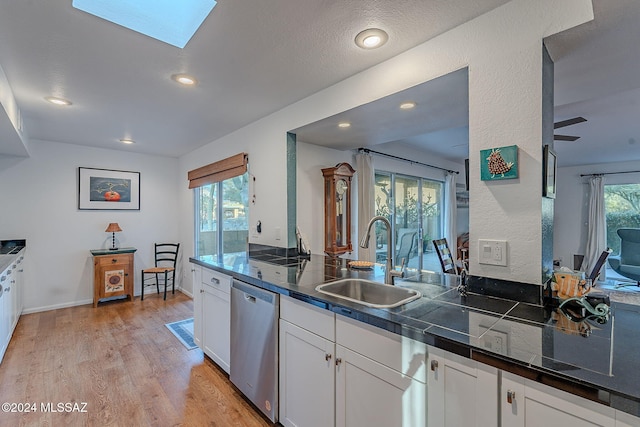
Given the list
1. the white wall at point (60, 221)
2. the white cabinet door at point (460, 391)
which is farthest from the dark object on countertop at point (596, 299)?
the white wall at point (60, 221)

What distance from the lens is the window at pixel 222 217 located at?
398 centimetres

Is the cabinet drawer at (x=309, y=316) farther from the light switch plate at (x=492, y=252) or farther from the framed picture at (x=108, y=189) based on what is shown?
the framed picture at (x=108, y=189)

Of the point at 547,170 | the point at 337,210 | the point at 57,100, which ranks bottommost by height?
the point at 337,210

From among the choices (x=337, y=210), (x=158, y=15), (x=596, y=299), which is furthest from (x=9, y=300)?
(x=596, y=299)

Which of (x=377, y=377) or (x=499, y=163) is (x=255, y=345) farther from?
(x=499, y=163)

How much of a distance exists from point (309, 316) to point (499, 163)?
47.8 inches

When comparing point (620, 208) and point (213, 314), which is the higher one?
point (620, 208)

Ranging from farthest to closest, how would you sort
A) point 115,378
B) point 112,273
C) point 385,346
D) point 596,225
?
point 596,225 → point 112,273 → point 115,378 → point 385,346

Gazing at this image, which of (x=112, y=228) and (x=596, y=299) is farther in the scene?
(x=112, y=228)

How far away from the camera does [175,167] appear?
5.18m

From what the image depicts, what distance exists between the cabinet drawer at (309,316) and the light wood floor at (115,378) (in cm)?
76

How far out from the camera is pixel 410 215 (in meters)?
5.00

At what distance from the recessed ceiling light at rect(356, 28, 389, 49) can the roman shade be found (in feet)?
Answer: 6.39

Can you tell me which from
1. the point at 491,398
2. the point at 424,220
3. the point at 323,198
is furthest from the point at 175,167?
the point at 491,398
